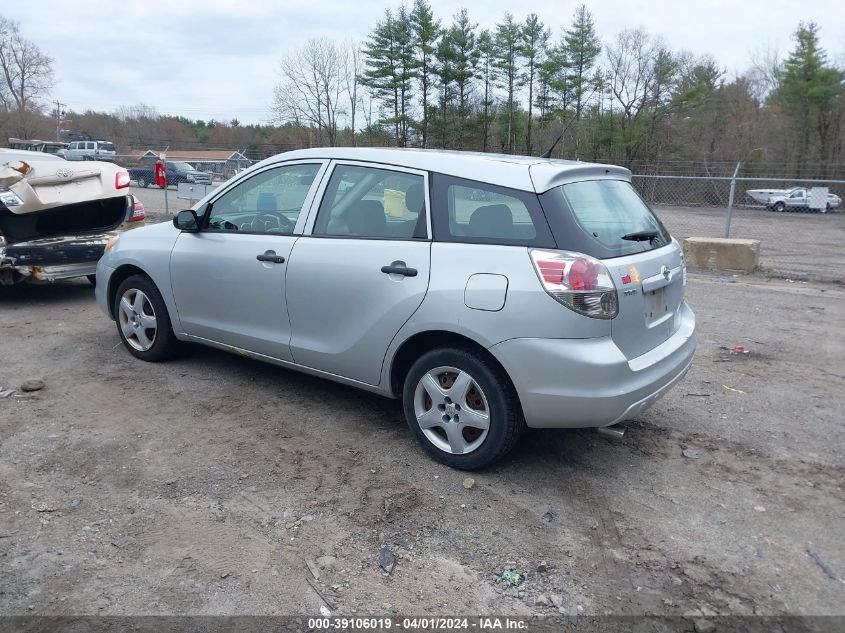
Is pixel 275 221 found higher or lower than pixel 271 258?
higher

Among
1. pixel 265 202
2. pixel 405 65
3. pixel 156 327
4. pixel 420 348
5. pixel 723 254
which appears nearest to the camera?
pixel 420 348

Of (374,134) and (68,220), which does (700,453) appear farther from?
(374,134)

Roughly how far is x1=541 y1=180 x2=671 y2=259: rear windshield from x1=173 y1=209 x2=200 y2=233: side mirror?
8.64 feet

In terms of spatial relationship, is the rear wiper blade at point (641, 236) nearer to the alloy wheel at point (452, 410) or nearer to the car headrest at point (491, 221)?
the car headrest at point (491, 221)

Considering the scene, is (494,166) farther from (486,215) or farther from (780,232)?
(780,232)

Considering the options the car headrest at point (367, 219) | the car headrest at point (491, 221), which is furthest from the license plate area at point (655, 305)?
the car headrest at point (367, 219)

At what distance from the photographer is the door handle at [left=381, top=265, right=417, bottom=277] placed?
141 inches

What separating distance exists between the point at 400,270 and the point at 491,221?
561mm

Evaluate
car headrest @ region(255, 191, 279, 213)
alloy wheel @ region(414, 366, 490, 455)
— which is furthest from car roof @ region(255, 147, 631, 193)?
alloy wheel @ region(414, 366, 490, 455)

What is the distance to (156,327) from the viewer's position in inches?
203

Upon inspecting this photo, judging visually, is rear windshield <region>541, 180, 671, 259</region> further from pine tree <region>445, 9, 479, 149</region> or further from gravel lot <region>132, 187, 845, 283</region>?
pine tree <region>445, 9, 479, 149</region>

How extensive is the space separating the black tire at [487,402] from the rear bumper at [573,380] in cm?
8

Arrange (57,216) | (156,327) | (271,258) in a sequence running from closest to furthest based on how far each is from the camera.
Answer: (271,258) → (156,327) → (57,216)

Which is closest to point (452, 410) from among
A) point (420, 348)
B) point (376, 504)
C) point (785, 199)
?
point (420, 348)
